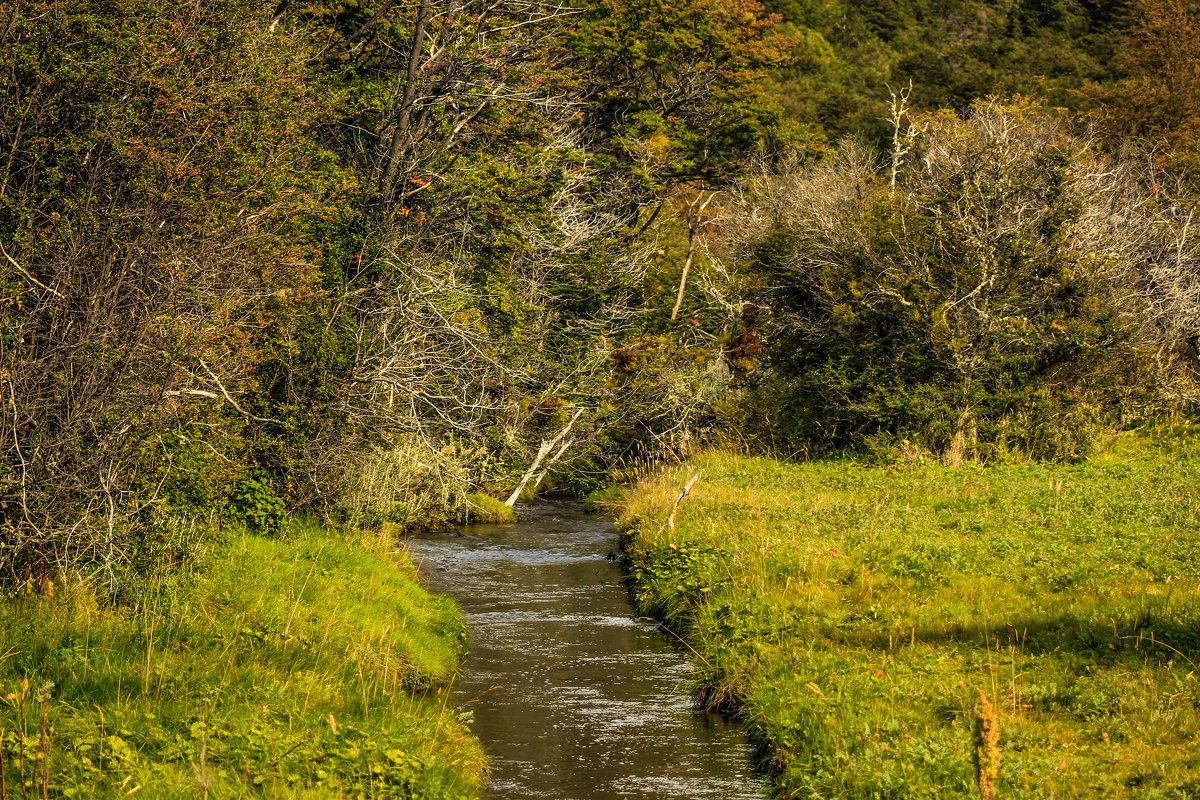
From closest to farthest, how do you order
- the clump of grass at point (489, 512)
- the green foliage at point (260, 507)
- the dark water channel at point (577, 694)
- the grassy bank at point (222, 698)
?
the grassy bank at point (222, 698) → the dark water channel at point (577, 694) → the green foliage at point (260, 507) → the clump of grass at point (489, 512)

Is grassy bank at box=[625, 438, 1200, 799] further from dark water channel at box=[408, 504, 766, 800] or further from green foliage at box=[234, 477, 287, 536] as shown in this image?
green foliage at box=[234, 477, 287, 536]

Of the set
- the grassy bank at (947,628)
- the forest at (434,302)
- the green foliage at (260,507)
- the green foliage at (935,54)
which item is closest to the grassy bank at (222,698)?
the forest at (434,302)

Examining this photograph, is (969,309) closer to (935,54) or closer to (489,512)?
(489,512)

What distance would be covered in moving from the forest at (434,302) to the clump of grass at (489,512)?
11 cm

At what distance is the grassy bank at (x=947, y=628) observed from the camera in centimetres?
687

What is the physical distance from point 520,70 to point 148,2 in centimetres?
1014

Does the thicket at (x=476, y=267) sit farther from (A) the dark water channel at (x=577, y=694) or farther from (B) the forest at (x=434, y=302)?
(A) the dark water channel at (x=577, y=694)

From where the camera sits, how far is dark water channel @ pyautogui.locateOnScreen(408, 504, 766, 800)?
8039 mm

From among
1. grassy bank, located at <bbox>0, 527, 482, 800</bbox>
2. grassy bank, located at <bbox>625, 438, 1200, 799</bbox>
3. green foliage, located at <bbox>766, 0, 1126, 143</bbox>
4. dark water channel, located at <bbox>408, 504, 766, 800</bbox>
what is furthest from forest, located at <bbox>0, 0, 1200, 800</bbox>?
green foliage, located at <bbox>766, 0, 1126, 143</bbox>

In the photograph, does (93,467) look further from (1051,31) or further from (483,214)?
(1051,31)

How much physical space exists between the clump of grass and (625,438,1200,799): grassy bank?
17.7 feet

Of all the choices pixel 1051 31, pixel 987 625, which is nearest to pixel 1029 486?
pixel 987 625

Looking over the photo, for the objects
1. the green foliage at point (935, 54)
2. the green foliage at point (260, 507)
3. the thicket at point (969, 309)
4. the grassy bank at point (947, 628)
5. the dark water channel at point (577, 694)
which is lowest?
the dark water channel at point (577, 694)

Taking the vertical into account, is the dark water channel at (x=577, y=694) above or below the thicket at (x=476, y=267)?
below
